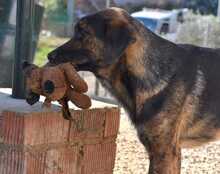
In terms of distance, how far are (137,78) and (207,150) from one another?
2.96 m

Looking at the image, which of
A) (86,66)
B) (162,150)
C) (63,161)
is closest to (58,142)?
(63,161)

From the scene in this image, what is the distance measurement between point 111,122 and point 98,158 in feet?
0.93

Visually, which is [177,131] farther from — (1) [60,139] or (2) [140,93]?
(1) [60,139]

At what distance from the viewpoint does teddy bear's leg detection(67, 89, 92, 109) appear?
4.11 meters

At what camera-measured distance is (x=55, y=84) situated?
396cm

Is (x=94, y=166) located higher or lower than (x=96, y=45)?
lower

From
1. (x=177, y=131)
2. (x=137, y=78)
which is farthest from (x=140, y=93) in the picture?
(x=177, y=131)

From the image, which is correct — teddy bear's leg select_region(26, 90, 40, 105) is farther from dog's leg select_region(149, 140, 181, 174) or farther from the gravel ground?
the gravel ground

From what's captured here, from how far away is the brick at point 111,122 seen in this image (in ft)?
15.0

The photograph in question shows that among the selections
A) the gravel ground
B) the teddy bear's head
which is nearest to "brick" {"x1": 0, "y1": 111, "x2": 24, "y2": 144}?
the teddy bear's head

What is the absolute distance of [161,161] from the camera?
14.2 feet

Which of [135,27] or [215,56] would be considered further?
[215,56]

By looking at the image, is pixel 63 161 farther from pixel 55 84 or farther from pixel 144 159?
pixel 144 159

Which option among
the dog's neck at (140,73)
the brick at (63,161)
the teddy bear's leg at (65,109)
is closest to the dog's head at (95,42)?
the dog's neck at (140,73)
